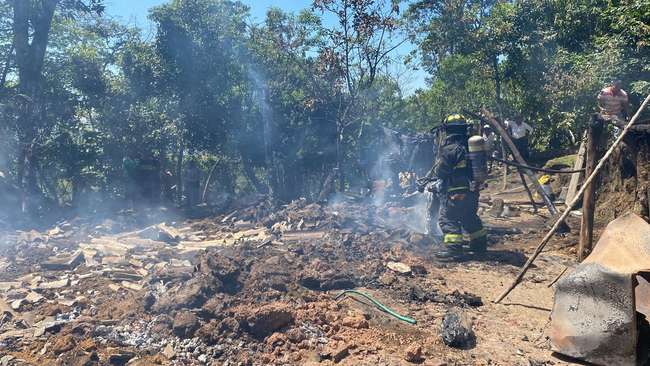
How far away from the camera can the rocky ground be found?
4570 mm

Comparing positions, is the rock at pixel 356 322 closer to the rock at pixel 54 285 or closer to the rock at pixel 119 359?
the rock at pixel 119 359

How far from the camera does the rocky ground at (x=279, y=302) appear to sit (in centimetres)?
457

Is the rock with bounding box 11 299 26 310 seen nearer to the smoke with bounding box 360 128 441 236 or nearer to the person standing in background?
the smoke with bounding box 360 128 441 236

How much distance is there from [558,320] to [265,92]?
14640mm

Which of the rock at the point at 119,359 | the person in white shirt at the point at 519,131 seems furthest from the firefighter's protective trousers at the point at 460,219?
the person in white shirt at the point at 519,131

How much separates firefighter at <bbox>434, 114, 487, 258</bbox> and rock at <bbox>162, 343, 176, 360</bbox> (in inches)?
176

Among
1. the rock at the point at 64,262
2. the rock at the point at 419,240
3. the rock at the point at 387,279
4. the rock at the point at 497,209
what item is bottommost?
the rock at the point at 64,262

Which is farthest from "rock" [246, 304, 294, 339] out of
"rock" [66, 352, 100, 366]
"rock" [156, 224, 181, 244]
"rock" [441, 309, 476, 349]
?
"rock" [156, 224, 181, 244]

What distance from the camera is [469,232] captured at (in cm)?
758

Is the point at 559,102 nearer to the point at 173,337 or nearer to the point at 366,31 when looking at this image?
the point at 366,31

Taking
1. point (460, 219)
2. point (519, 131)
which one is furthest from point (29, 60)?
point (519, 131)

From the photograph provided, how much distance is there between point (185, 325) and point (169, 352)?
0.35m

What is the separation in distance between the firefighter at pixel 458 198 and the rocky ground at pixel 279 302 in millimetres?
352

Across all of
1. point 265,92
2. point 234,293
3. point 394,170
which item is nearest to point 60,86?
point 265,92
